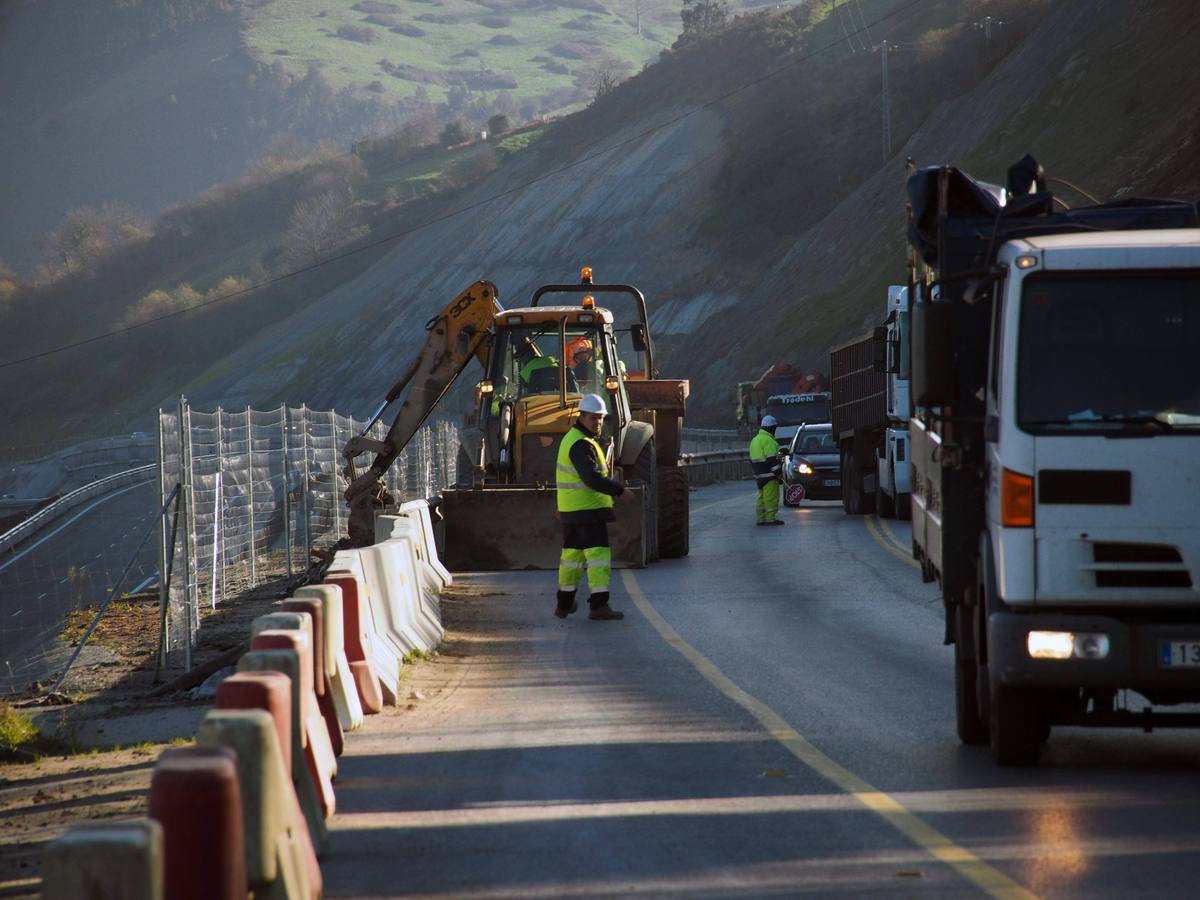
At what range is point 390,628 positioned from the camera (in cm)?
1262

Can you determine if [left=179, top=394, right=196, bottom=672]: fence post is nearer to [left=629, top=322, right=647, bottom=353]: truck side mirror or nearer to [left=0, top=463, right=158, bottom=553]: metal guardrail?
[left=629, top=322, right=647, bottom=353]: truck side mirror

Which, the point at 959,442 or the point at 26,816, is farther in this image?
the point at 959,442

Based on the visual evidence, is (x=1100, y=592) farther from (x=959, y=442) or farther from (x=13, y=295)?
(x=13, y=295)

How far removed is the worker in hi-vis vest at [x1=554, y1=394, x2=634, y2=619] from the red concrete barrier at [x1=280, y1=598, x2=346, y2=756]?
6.69 meters

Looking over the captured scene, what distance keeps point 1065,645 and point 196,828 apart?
4629 millimetres

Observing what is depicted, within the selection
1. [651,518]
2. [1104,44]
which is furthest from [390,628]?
[1104,44]

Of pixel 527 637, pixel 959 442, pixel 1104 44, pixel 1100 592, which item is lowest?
pixel 527 637

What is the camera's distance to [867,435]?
3075cm

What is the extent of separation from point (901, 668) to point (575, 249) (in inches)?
3050

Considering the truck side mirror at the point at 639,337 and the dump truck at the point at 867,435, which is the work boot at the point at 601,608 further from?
the dump truck at the point at 867,435

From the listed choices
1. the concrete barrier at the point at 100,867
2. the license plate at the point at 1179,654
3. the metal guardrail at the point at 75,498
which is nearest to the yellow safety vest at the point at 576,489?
the license plate at the point at 1179,654

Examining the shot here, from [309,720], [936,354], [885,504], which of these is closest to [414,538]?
[936,354]

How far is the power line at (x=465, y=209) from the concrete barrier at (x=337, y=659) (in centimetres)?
8741

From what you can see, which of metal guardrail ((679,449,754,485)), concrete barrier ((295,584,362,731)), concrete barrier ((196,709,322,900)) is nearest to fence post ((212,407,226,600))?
concrete barrier ((295,584,362,731))
